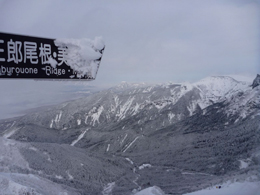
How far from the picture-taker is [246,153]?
10.7 ft

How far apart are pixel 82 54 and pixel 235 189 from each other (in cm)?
258

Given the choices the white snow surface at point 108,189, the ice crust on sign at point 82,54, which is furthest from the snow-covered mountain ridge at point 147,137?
the ice crust on sign at point 82,54

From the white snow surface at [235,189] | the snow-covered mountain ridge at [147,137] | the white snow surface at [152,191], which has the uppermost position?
the snow-covered mountain ridge at [147,137]

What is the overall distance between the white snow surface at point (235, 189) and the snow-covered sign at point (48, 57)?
80.7 inches

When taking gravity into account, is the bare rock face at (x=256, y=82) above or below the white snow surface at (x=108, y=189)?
above

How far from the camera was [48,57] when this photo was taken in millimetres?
2412

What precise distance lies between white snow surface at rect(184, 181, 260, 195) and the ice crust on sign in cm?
202

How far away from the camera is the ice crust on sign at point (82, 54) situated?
2.55 metres

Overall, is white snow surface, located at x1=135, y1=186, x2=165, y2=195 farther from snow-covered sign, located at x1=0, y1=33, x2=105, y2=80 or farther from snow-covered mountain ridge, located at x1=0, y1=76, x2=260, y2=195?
snow-covered sign, located at x1=0, y1=33, x2=105, y2=80

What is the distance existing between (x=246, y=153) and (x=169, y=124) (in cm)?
117

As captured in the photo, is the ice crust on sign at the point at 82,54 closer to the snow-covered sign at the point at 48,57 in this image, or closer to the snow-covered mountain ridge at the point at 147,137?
the snow-covered sign at the point at 48,57

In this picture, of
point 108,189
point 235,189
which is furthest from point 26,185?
point 235,189

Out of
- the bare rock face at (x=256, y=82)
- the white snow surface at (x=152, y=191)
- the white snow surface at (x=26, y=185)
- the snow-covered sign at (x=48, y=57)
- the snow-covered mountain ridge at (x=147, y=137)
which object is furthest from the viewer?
the bare rock face at (x=256, y=82)

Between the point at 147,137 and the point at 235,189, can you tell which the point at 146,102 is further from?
the point at 235,189
